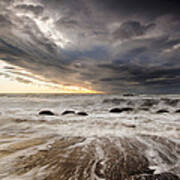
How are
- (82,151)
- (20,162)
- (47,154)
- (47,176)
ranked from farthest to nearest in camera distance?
(82,151)
(47,154)
(20,162)
(47,176)

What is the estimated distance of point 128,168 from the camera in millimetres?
2188

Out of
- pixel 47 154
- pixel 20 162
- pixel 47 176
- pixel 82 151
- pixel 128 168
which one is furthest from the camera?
pixel 82 151

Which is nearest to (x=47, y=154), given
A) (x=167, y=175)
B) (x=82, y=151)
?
(x=82, y=151)

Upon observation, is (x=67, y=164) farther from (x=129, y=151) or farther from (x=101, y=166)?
(x=129, y=151)

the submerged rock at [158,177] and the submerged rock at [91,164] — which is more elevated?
the submerged rock at [158,177]

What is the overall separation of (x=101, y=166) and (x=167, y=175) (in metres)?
1.08

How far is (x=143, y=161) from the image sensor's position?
8.13 feet

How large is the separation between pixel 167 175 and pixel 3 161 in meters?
2.98

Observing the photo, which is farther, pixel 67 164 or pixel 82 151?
pixel 82 151

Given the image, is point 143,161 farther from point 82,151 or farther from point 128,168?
point 82,151

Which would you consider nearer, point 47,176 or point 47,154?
point 47,176

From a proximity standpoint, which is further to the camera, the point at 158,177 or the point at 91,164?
the point at 91,164

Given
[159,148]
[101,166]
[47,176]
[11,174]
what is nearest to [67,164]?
[47,176]

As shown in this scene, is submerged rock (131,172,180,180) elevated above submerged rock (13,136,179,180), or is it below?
above
